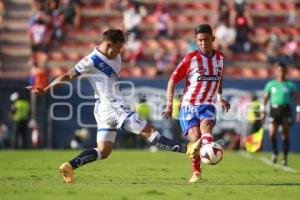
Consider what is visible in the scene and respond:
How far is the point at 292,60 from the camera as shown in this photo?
31.2 metres

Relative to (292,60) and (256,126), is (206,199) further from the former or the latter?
(292,60)


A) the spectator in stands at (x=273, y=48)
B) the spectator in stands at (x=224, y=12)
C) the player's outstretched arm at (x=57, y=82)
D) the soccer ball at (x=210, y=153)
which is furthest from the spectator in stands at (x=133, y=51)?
A: the soccer ball at (x=210, y=153)

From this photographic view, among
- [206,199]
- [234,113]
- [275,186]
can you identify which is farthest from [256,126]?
[206,199]

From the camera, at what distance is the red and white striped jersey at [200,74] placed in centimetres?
1238

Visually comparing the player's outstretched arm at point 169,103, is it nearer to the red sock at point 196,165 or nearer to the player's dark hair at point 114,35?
the red sock at point 196,165

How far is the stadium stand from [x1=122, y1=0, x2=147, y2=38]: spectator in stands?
0.30 meters

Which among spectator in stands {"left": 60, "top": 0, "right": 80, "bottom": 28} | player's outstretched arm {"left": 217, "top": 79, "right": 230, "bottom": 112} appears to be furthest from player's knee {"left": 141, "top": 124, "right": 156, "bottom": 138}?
spectator in stands {"left": 60, "top": 0, "right": 80, "bottom": 28}

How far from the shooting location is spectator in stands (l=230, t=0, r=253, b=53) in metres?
32.2

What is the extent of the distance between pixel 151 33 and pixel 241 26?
3800 millimetres

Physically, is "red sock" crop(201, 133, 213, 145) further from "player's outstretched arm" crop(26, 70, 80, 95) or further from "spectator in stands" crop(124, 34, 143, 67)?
"spectator in stands" crop(124, 34, 143, 67)

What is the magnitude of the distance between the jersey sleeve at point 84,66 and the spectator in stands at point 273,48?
19.9 meters

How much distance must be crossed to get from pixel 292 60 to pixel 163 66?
4948 mm

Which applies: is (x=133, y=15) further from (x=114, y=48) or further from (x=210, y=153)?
(x=210, y=153)

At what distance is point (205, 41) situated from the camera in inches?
481
